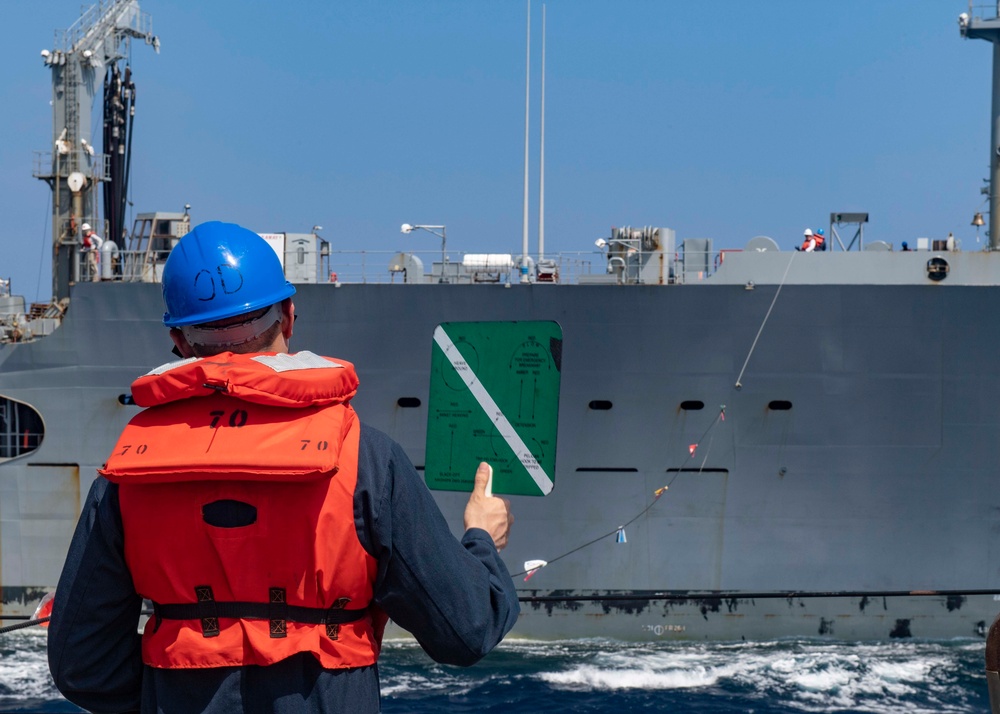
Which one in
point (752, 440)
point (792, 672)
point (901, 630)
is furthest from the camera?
point (901, 630)

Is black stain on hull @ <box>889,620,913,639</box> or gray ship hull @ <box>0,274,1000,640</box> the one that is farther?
black stain on hull @ <box>889,620,913,639</box>

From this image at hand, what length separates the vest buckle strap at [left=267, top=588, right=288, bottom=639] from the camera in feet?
5.57

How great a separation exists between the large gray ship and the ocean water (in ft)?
1.00

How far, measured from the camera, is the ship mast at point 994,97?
14930 millimetres

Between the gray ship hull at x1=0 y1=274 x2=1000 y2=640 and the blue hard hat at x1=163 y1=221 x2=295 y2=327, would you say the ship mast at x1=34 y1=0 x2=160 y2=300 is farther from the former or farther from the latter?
the blue hard hat at x1=163 y1=221 x2=295 y2=327

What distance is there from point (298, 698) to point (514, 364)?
65.5 inches

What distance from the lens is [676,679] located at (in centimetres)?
1235

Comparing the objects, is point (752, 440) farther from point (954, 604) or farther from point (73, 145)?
point (73, 145)

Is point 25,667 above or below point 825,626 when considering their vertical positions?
below

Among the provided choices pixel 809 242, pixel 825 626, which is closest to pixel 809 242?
pixel 809 242

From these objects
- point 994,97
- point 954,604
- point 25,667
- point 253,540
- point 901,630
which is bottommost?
point 25,667

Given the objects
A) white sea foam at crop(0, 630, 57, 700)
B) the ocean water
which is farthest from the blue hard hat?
white sea foam at crop(0, 630, 57, 700)

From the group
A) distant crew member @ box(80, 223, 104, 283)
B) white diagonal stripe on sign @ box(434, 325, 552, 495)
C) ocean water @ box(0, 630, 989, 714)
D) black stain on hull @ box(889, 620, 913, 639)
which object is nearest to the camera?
white diagonal stripe on sign @ box(434, 325, 552, 495)

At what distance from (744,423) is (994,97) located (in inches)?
267
